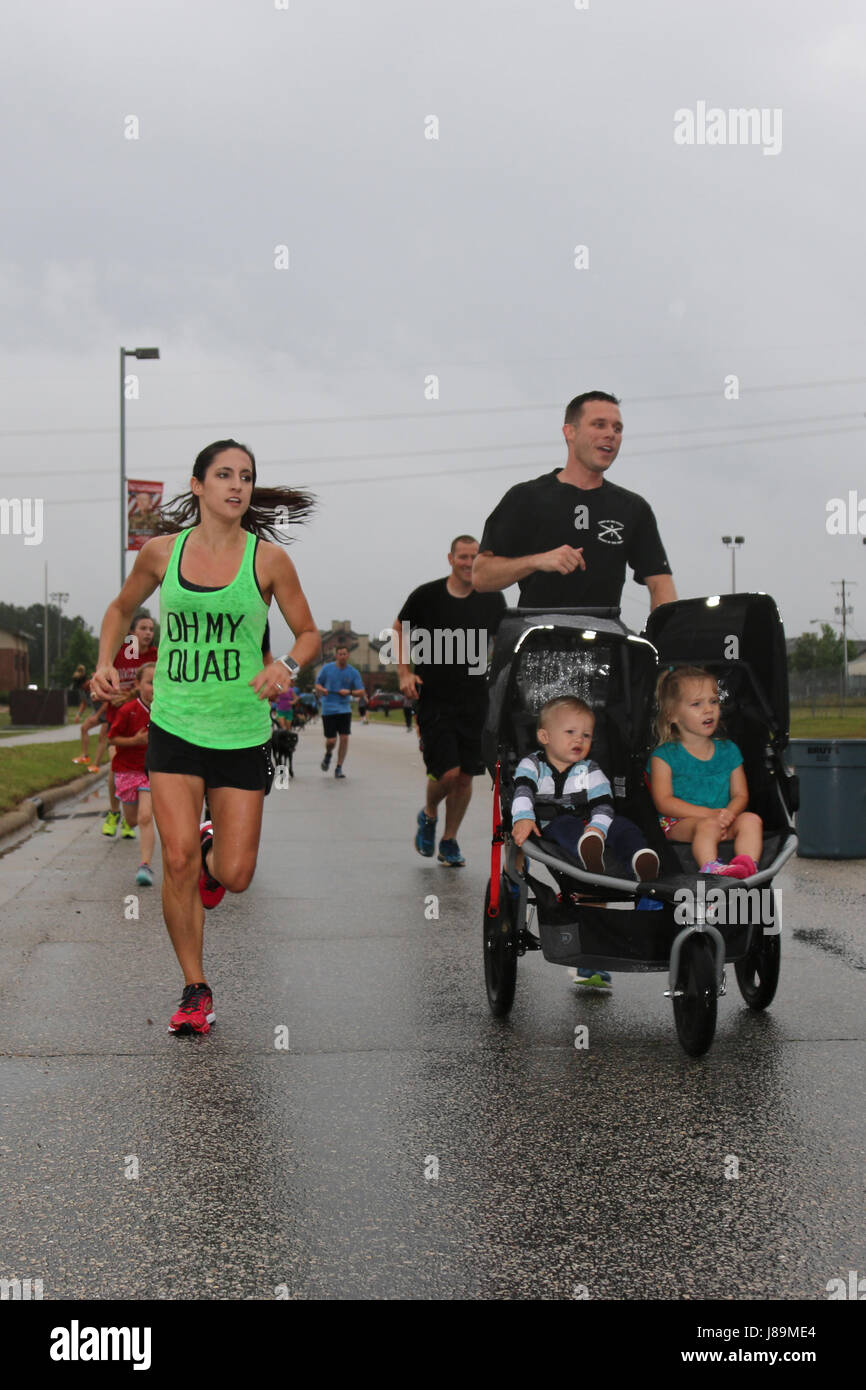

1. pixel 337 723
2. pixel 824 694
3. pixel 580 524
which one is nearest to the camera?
pixel 580 524

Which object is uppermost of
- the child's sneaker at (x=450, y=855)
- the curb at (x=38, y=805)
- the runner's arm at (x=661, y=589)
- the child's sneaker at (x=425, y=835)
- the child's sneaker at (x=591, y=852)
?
the runner's arm at (x=661, y=589)

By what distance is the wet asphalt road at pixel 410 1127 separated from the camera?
10.4 feet

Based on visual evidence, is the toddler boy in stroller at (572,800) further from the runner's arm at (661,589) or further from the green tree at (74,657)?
the green tree at (74,657)

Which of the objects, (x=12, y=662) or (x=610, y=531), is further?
(x=12, y=662)

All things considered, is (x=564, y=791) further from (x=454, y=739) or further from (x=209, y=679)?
(x=454, y=739)

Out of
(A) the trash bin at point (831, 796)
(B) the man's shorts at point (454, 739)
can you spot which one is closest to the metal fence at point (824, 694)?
(A) the trash bin at point (831, 796)

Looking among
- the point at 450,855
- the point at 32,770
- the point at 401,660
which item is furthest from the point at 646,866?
the point at 32,770

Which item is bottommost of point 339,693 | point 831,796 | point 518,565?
point 831,796

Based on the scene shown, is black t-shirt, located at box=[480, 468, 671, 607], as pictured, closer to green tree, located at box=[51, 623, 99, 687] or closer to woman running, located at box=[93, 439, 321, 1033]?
woman running, located at box=[93, 439, 321, 1033]

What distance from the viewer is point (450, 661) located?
9.83m

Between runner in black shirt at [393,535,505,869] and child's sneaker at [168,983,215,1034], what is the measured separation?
169 inches

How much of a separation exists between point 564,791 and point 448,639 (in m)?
4.34

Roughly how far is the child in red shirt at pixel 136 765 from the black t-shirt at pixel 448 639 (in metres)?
1.80
